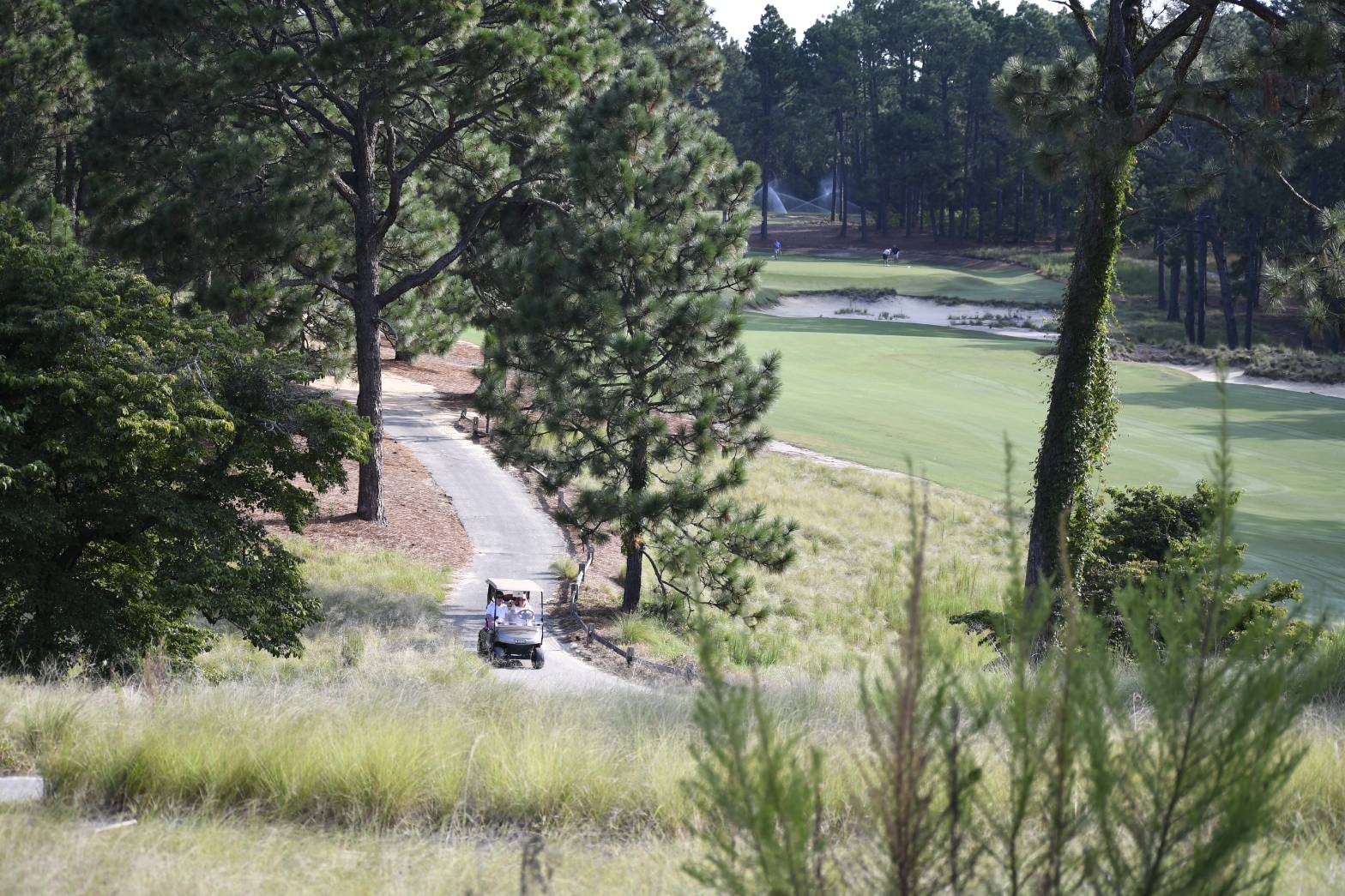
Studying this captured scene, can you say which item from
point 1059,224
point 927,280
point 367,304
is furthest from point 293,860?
point 1059,224

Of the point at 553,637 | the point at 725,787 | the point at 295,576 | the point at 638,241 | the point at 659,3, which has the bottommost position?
the point at 553,637

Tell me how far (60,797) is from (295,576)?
6.57 metres

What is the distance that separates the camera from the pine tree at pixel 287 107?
19047mm

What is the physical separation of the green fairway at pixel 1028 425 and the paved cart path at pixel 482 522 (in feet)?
29.6

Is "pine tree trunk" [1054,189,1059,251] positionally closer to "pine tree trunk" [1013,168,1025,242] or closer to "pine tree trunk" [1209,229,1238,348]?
"pine tree trunk" [1013,168,1025,242]

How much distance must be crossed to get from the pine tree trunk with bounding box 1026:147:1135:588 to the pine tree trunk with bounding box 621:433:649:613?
653cm

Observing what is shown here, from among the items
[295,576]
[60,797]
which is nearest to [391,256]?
[295,576]

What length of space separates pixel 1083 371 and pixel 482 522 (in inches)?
588

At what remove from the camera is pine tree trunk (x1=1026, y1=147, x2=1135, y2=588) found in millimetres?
14680

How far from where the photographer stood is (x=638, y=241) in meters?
18.1

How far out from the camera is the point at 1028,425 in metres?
40.0

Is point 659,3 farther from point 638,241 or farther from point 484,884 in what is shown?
point 484,884

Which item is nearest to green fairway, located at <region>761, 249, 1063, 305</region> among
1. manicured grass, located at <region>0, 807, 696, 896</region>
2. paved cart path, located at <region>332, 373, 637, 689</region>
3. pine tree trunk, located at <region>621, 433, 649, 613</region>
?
paved cart path, located at <region>332, 373, 637, 689</region>

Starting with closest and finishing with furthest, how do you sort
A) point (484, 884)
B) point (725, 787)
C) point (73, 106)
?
point (725, 787), point (484, 884), point (73, 106)
